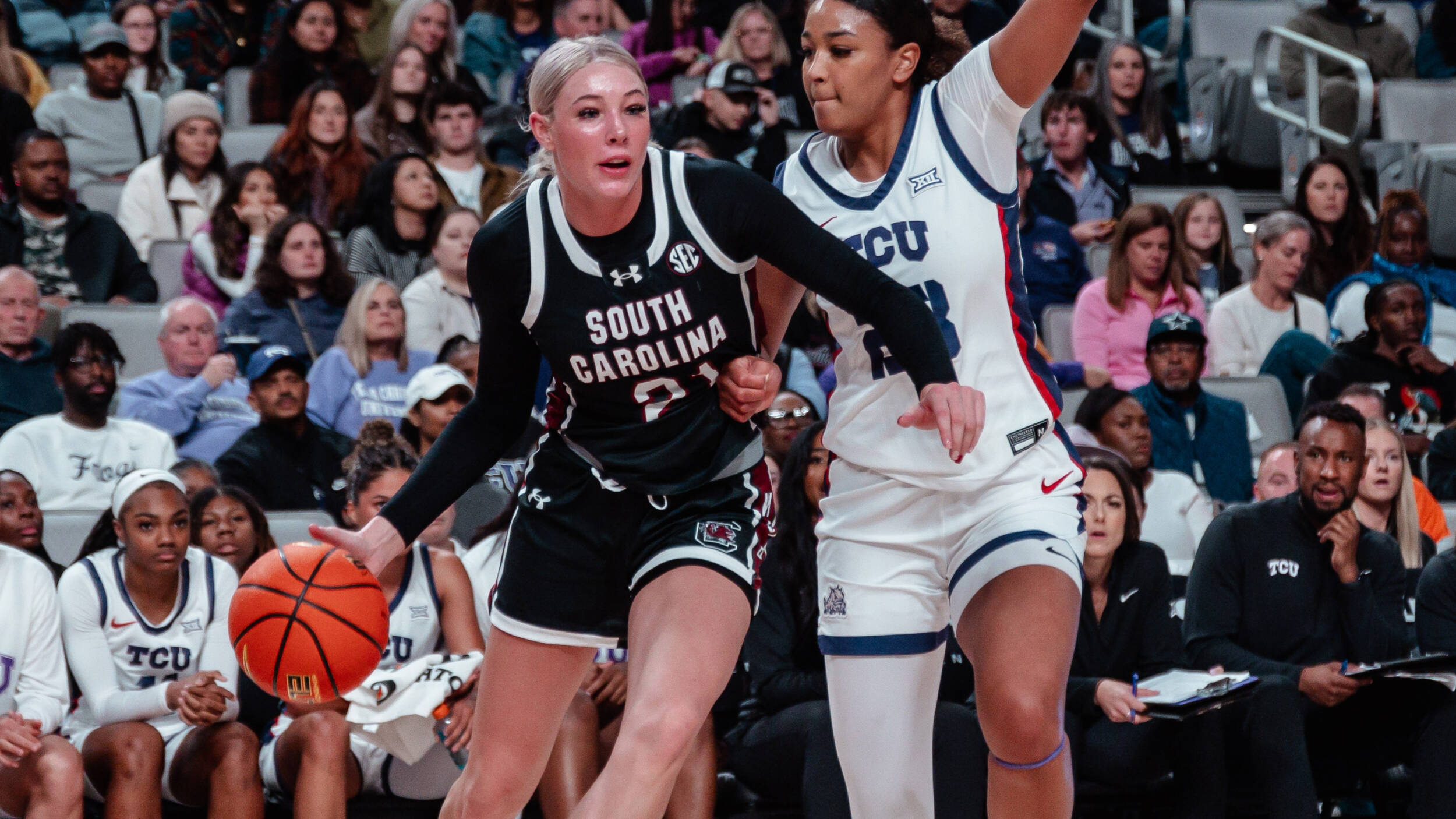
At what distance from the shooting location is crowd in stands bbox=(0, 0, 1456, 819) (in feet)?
17.8

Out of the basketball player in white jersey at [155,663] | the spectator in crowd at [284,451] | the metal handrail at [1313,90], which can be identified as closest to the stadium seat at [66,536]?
the basketball player in white jersey at [155,663]

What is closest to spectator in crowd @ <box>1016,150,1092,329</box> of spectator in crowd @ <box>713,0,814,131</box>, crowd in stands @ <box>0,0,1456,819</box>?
crowd in stands @ <box>0,0,1456,819</box>

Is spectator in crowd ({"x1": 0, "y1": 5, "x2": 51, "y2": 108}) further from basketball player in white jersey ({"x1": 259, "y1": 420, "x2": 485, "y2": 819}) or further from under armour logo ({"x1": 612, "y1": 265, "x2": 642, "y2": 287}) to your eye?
under armour logo ({"x1": 612, "y1": 265, "x2": 642, "y2": 287})

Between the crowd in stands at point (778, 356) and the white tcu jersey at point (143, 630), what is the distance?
0.50 feet

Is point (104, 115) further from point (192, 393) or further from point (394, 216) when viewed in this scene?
point (192, 393)

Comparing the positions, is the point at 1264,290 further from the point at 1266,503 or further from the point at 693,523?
→ the point at 693,523

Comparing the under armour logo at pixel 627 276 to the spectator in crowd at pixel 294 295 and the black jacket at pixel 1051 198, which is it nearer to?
the spectator in crowd at pixel 294 295

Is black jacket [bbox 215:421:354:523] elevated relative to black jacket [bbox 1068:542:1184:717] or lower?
elevated

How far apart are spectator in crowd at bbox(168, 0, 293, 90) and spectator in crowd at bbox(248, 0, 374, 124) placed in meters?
0.64

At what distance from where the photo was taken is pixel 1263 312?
26.2ft

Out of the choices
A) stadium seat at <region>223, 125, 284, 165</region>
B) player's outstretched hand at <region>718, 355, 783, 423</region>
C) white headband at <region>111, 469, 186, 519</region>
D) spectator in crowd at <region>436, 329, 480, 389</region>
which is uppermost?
stadium seat at <region>223, 125, 284, 165</region>

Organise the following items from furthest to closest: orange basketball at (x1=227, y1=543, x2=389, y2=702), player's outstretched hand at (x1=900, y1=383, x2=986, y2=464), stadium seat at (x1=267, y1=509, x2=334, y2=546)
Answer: stadium seat at (x1=267, y1=509, x2=334, y2=546)
orange basketball at (x1=227, y1=543, x2=389, y2=702)
player's outstretched hand at (x1=900, y1=383, x2=986, y2=464)

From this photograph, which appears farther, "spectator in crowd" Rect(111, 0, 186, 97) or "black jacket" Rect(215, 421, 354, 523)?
"spectator in crowd" Rect(111, 0, 186, 97)

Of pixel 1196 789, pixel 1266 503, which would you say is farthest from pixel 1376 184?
pixel 1196 789
